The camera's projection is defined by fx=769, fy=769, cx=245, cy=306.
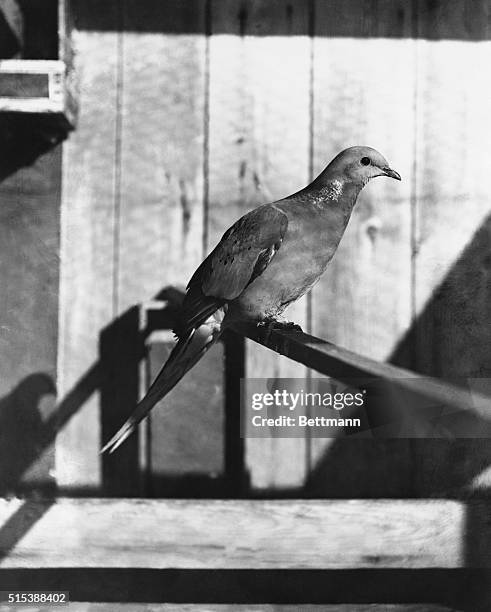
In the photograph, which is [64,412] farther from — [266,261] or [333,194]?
[333,194]

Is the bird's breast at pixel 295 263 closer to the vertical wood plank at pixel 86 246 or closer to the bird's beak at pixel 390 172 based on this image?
the bird's beak at pixel 390 172

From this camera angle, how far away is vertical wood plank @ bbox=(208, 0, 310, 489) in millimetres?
1130

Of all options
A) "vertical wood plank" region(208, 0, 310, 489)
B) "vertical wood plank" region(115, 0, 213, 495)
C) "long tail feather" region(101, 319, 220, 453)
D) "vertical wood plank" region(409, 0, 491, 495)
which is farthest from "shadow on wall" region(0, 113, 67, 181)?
"vertical wood plank" region(409, 0, 491, 495)

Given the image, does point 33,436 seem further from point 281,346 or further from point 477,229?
point 477,229

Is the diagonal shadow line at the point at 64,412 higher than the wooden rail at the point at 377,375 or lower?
lower

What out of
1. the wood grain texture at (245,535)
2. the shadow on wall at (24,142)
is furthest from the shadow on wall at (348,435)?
the shadow on wall at (24,142)

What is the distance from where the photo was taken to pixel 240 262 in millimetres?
945

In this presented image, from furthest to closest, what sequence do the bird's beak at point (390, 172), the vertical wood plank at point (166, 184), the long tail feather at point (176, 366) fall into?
the vertical wood plank at point (166, 184) < the bird's beak at point (390, 172) < the long tail feather at point (176, 366)

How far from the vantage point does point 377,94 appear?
115cm

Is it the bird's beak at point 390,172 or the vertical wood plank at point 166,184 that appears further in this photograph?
the vertical wood plank at point 166,184

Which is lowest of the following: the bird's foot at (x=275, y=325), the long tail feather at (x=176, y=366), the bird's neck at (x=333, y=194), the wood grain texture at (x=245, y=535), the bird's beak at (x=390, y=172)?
the wood grain texture at (x=245, y=535)

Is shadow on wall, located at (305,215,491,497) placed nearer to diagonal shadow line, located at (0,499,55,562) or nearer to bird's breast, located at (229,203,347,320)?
bird's breast, located at (229,203,347,320)

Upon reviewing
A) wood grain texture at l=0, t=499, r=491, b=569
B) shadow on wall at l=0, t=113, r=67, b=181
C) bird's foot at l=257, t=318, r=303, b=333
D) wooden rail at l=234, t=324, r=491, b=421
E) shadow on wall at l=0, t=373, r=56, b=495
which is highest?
shadow on wall at l=0, t=113, r=67, b=181

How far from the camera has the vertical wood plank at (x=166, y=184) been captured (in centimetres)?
110
